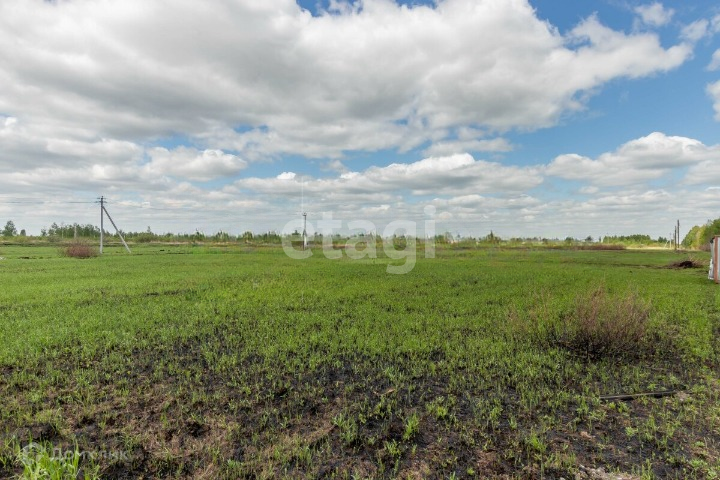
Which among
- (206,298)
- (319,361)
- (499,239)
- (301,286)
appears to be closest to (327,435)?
(319,361)

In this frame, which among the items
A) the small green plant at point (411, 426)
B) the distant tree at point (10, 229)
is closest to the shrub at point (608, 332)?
the small green plant at point (411, 426)

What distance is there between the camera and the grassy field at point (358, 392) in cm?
327

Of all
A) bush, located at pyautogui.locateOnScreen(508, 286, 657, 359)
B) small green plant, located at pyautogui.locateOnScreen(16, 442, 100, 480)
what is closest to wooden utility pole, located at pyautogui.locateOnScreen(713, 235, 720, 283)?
bush, located at pyautogui.locateOnScreen(508, 286, 657, 359)

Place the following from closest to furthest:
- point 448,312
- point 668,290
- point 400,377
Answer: point 400,377
point 448,312
point 668,290

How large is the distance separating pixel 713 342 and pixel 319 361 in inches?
302


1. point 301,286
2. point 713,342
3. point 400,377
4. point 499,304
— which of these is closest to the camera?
point 400,377

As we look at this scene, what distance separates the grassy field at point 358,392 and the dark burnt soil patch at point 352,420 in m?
0.02

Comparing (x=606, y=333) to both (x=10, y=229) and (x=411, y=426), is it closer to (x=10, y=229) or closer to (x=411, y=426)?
(x=411, y=426)

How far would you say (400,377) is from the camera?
5.14 metres

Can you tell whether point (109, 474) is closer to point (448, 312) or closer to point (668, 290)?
point (448, 312)

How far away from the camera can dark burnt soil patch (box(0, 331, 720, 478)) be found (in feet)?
10.6

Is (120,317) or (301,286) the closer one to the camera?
(120,317)

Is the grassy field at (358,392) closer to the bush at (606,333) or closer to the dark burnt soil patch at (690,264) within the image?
the bush at (606,333)

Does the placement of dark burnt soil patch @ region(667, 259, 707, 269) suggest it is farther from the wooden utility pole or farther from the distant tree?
the distant tree
